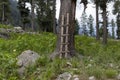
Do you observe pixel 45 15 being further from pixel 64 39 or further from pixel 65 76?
pixel 65 76

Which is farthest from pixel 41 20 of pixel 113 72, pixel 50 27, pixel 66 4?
pixel 113 72

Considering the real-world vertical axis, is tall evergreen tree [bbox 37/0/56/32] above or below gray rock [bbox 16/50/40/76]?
above

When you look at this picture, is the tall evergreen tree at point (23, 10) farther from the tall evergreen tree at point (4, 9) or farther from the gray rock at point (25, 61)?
the gray rock at point (25, 61)

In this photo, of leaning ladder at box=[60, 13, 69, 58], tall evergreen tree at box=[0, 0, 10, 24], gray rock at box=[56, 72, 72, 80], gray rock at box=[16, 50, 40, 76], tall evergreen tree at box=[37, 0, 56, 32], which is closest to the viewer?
gray rock at box=[56, 72, 72, 80]

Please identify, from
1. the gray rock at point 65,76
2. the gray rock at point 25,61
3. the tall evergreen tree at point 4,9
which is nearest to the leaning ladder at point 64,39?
the gray rock at point 25,61

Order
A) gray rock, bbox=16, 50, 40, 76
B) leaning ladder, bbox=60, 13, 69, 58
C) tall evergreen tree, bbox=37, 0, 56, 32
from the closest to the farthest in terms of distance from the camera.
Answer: gray rock, bbox=16, 50, 40, 76 < leaning ladder, bbox=60, 13, 69, 58 < tall evergreen tree, bbox=37, 0, 56, 32

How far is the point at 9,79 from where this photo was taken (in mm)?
10375

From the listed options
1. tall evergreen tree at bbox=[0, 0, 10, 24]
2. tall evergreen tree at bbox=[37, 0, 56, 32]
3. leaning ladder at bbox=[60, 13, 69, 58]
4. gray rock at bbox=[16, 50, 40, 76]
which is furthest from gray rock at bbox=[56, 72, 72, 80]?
tall evergreen tree at bbox=[0, 0, 10, 24]

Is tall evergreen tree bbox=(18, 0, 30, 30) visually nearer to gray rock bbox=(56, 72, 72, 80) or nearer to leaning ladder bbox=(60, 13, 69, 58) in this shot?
leaning ladder bbox=(60, 13, 69, 58)

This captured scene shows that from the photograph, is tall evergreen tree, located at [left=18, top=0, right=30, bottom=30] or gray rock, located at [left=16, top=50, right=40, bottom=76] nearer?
gray rock, located at [left=16, top=50, right=40, bottom=76]

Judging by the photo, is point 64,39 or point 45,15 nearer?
point 64,39

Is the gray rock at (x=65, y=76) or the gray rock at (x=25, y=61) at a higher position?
the gray rock at (x=25, y=61)

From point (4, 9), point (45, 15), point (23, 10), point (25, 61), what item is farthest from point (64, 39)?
point (4, 9)

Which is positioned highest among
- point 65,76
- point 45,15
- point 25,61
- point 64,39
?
point 45,15
